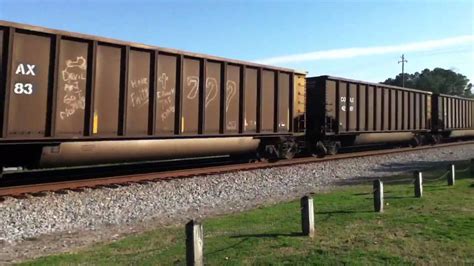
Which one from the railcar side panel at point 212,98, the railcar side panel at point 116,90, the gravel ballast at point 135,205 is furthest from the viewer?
the railcar side panel at point 212,98

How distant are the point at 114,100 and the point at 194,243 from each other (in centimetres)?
858

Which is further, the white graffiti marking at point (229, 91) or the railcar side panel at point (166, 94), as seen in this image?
the white graffiti marking at point (229, 91)

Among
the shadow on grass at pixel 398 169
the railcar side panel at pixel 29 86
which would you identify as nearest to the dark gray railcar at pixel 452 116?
the shadow on grass at pixel 398 169

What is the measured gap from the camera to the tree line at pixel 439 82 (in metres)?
108

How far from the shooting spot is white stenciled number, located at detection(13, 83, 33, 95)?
10773mm

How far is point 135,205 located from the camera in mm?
10367

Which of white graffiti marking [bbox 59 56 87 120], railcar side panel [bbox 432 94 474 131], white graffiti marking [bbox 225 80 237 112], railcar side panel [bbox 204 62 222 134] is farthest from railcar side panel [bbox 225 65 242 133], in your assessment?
railcar side panel [bbox 432 94 474 131]

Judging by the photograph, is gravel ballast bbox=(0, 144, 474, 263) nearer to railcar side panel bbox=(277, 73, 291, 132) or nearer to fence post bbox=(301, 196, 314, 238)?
fence post bbox=(301, 196, 314, 238)

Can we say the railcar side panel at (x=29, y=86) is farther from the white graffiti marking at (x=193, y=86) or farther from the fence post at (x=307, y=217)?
the fence post at (x=307, y=217)

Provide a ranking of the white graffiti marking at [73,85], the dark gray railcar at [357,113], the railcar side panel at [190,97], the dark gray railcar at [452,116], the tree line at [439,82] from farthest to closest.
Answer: the tree line at [439,82] < the dark gray railcar at [452,116] < the dark gray railcar at [357,113] < the railcar side panel at [190,97] < the white graffiti marking at [73,85]

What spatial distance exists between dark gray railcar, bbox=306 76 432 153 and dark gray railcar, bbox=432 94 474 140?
367cm

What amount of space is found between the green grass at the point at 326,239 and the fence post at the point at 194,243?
0.78m

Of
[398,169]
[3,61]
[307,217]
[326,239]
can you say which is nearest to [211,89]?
[3,61]

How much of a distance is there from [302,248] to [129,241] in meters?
2.60
